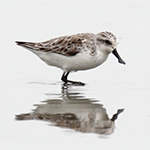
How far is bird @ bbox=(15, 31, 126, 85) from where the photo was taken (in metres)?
12.4

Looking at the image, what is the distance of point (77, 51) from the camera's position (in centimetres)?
1260

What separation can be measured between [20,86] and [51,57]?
1085 millimetres

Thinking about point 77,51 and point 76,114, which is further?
point 77,51

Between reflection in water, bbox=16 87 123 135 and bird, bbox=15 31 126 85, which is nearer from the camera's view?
reflection in water, bbox=16 87 123 135

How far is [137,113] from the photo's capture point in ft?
33.8

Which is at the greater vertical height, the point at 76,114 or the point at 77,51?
the point at 77,51

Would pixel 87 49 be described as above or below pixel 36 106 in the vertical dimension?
above

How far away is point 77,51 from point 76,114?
107 inches

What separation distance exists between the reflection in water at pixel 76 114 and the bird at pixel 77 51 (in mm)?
1311

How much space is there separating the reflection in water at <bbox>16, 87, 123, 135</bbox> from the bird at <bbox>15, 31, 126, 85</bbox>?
1311mm

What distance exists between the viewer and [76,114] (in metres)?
10.1

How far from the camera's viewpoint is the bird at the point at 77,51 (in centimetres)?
1244

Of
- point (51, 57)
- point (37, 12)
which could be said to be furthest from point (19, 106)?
point (37, 12)

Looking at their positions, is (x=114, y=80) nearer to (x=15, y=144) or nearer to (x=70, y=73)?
(x=70, y=73)
